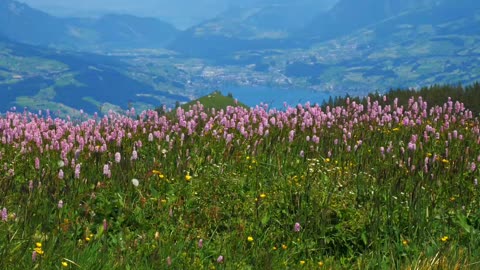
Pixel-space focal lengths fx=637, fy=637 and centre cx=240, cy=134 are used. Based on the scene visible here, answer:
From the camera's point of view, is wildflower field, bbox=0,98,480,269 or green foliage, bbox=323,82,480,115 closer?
wildflower field, bbox=0,98,480,269

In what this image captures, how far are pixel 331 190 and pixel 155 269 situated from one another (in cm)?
318

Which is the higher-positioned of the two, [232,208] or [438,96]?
[232,208]

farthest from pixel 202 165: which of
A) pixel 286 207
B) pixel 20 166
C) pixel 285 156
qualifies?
pixel 20 166

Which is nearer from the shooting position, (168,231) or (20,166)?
(168,231)

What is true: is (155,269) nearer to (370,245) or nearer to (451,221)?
(370,245)

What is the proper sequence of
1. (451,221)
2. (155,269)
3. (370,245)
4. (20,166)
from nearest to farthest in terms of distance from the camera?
(155,269), (370,245), (451,221), (20,166)

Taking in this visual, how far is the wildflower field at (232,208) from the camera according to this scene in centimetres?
677

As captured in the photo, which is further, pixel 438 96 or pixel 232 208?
pixel 438 96

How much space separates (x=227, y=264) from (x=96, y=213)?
2185mm

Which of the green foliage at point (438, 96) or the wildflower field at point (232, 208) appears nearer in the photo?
the wildflower field at point (232, 208)

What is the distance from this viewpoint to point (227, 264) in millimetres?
6773

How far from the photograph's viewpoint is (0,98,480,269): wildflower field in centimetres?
677

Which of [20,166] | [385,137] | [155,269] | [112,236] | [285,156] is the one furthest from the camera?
[385,137]

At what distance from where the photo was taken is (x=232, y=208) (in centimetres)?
837
